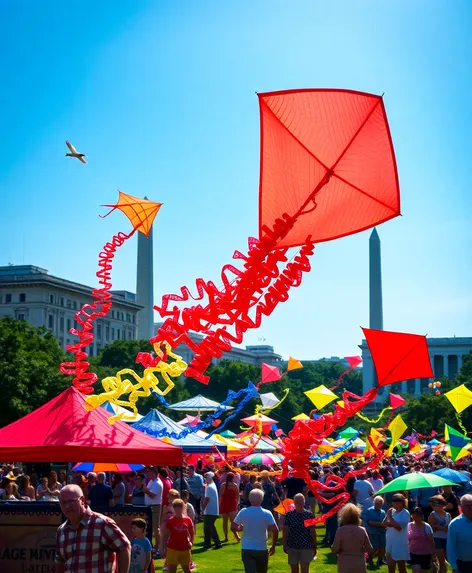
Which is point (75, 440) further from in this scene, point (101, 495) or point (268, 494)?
point (268, 494)

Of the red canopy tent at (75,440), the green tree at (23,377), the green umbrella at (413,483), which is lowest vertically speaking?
the green umbrella at (413,483)

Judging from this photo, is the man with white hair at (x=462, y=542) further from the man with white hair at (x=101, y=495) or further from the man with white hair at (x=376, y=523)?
the man with white hair at (x=101, y=495)

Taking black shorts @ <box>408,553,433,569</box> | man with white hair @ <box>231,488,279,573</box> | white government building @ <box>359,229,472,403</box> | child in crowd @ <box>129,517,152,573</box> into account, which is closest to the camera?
child in crowd @ <box>129,517,152,573</box>

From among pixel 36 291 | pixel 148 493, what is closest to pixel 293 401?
pixel 36 291

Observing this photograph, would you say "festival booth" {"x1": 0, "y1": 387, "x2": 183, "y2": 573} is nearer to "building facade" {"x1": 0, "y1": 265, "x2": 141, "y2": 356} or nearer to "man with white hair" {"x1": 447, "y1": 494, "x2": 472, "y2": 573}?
"man with white hair" {"x1": 447, "y1": 494, "x2": 472, "y2": 573}

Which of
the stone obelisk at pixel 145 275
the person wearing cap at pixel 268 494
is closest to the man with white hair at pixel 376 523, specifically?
the person wearing cap at pixel 268 494

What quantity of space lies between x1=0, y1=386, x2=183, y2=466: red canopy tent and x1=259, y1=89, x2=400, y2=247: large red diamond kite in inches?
127

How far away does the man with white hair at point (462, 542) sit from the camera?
9.41m

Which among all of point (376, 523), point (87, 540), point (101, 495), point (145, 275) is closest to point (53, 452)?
point (87, 540)

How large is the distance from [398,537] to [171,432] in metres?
10.4

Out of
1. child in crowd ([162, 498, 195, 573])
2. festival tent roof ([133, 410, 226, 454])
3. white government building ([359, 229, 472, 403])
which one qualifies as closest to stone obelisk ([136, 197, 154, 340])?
white government building ([359, 229, 472, 403])

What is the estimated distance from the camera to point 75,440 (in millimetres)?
10508

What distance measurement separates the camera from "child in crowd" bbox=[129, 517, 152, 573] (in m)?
10.0

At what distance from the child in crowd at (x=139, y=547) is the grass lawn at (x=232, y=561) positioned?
5347 millimetres
